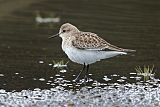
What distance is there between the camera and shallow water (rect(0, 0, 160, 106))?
10.9 meters

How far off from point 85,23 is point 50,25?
1095mm

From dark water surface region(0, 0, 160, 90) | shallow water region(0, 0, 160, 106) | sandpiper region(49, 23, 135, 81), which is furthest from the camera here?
dark water surface region(0, 0, 160, 90)

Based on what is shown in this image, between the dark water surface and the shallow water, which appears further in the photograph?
the dark water surface

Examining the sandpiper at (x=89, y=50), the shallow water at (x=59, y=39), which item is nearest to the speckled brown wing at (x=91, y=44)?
the sandpiper at (x=89, y=50)

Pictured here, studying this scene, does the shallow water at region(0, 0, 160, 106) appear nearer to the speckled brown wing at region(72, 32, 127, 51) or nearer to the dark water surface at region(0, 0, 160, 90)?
the dark water surface at region(0, 0, 160, 90)

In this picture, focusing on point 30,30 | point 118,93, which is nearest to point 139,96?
point 118,93

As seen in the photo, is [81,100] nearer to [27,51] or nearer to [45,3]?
[27,51]

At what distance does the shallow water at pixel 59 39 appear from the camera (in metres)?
10.9

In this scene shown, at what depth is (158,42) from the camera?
14.3 m

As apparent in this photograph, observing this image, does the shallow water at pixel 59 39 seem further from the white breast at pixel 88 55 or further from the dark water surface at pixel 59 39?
the white breast at pixel 88 55

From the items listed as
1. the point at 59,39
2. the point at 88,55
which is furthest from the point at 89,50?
the point at 59,39

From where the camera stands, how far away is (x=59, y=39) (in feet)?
49.7

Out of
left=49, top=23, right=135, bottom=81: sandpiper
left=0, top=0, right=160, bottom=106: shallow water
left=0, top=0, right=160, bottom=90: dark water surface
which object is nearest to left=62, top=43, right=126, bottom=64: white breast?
left=49, top=23, right=135, bottom=81: sandpiper

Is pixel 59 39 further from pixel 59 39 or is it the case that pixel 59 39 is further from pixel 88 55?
pixel 88 55
